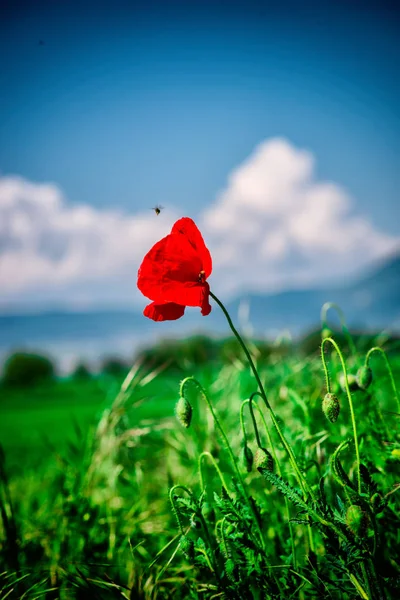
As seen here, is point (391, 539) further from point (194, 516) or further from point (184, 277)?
point (184, 277)

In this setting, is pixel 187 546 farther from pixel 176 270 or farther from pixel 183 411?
pixel 176 270

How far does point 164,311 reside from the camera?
0.96 m

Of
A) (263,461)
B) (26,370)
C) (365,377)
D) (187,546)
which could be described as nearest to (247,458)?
(263,461)

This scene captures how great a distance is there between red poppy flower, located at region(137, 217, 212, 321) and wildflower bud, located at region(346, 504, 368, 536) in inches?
17.5

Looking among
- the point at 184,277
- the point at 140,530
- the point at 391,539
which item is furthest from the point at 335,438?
the point at 140,530

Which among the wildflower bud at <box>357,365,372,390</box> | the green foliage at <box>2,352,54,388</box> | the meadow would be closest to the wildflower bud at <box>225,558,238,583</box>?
the meadow

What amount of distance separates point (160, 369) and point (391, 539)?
3.09 feet

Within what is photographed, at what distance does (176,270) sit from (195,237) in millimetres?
74

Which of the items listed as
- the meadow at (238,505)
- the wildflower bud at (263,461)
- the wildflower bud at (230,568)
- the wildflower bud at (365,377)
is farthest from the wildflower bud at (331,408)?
the wildflower bud at (230,568)

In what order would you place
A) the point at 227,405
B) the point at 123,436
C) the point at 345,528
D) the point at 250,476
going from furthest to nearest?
the point at 227,405 < the point at 123,436 < the point at 250,476 < the point at 345,528

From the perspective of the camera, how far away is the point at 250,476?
159 cm

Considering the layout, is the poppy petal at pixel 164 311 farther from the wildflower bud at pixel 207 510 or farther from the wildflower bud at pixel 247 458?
the wildflower bud at pixel 207 510

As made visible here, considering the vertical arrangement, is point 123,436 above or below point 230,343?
below

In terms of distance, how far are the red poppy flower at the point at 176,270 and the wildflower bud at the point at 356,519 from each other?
17.5 inches
